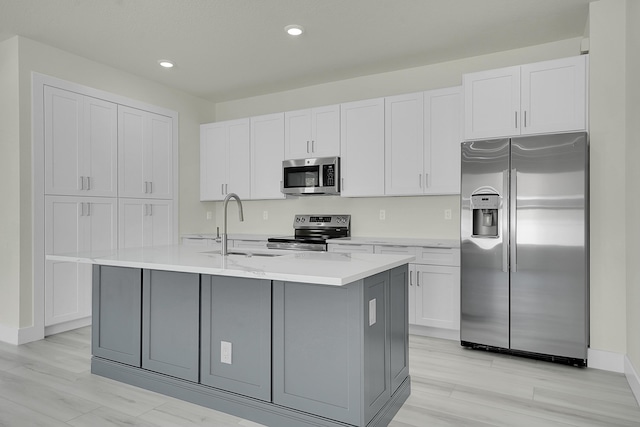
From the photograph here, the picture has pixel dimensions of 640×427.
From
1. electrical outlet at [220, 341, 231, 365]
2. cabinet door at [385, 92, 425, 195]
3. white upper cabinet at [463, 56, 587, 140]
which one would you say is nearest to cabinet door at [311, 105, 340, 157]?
cabinet door at [385, 92, 425, 195]

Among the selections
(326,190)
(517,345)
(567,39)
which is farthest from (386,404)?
(567,39)

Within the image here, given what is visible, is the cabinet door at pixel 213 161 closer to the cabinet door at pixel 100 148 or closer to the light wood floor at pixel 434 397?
the cabinet door at pixel 100 148

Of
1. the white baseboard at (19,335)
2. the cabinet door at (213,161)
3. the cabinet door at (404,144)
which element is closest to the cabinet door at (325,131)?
the cabinet door at (404,144)

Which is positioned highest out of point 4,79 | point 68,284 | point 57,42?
point 57,42

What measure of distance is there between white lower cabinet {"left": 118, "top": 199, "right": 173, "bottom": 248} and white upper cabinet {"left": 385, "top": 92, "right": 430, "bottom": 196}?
274 cm

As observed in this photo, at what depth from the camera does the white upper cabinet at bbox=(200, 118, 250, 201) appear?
16.7 ft

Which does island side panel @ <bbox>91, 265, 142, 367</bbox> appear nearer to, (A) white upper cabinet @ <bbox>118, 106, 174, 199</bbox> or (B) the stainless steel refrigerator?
(A) white upper cabinet @ <bbox>118, 106, 174, 199</bbox>

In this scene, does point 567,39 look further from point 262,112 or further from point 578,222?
point 262,112

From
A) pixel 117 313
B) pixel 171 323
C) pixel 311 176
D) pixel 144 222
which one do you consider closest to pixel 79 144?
pixel 144 222

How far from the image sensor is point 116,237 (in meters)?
4.36

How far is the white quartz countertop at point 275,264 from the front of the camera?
5.78 ft

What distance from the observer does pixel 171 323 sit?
99.2 inches

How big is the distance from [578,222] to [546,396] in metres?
1.27

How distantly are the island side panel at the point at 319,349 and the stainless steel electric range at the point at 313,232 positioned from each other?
2.09 meters
